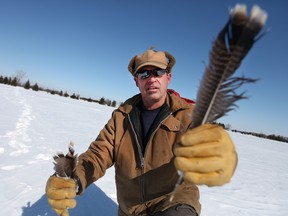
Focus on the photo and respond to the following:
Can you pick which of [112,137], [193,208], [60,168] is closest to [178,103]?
[112,137]

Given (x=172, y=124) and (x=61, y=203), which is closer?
(x=61, y=203)

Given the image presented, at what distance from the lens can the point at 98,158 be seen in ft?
9.71

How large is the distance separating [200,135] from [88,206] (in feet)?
9.31

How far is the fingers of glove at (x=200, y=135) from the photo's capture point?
4.83 ft

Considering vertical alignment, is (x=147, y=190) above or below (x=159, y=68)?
below

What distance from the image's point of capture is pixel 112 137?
10.3 ft

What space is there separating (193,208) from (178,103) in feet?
3.46

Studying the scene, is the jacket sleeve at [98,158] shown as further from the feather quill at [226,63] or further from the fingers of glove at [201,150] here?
the feather quill at [226,63]

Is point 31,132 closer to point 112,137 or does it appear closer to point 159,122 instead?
point 112,137

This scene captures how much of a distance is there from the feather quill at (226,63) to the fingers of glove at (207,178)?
0.29 meters

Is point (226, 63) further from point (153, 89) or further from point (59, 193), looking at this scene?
point (153, 89)

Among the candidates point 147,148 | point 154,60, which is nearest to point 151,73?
point 154,60

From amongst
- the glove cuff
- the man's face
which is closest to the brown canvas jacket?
the man's face

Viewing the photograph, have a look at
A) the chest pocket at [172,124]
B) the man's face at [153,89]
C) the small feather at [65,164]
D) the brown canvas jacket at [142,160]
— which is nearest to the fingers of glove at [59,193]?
the small feather at [65,164]
